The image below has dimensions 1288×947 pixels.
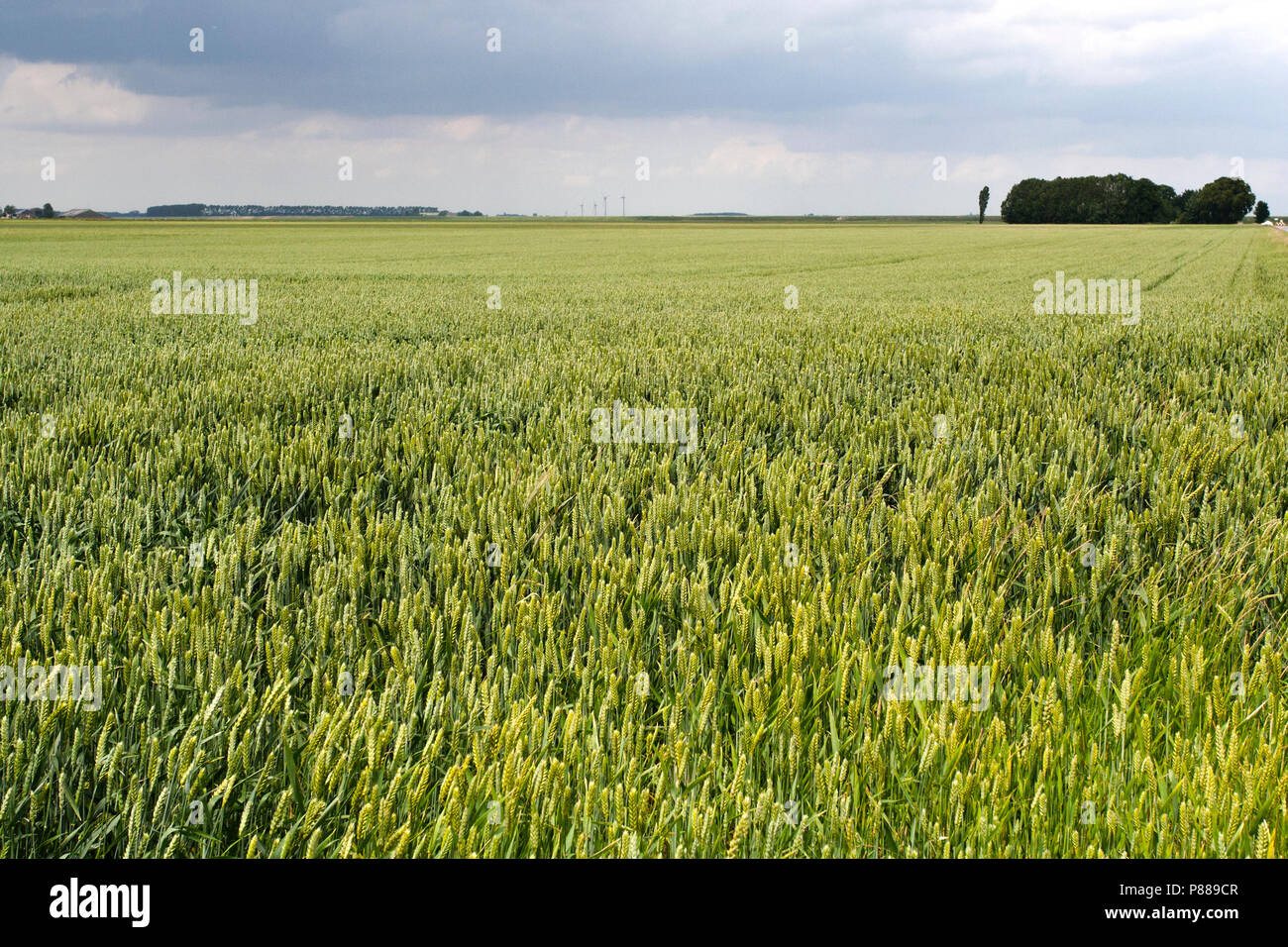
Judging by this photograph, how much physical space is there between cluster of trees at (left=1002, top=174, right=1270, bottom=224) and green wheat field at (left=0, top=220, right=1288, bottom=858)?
453 feet

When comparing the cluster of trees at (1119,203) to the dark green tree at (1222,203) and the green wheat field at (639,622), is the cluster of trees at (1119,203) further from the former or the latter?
the green wheat field at (639,622)

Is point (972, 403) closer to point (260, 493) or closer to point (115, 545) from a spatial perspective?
point (260, 493)

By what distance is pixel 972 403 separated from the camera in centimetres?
447

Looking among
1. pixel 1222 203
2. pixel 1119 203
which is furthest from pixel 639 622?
pixel 1222 203

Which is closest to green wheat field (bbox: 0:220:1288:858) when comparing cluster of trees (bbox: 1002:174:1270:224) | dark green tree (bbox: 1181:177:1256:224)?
cluster of trees (bbox: 1002:174:1270:224)

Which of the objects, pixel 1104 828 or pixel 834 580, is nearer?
pixel 1104 828

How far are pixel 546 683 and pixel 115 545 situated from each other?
143cm

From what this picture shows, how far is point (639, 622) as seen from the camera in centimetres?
195

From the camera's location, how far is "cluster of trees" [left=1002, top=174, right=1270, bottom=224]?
405 ft

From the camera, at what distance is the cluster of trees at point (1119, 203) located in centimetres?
12356

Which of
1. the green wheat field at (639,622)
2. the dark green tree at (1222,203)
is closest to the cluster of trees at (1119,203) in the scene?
the dark green tree at (1222,203)

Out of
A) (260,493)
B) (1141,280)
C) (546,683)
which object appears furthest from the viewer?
(1141,280)

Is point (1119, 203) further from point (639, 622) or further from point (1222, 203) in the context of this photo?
point (639, 622)
